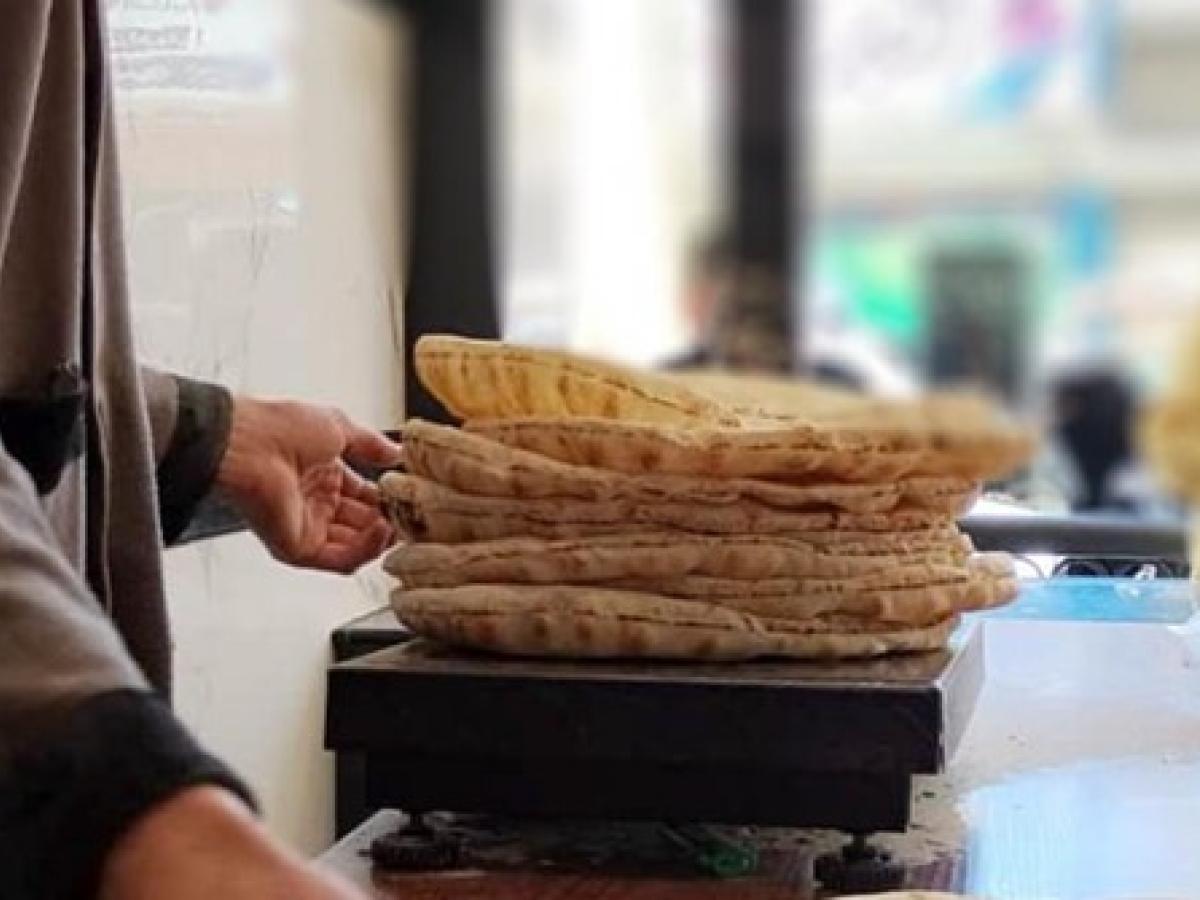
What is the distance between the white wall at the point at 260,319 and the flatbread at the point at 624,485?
76 mm

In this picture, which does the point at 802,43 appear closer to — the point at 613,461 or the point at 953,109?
the point at 953,109

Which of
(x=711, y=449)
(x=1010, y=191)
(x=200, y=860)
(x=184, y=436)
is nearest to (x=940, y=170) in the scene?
(x=1010, y=191)

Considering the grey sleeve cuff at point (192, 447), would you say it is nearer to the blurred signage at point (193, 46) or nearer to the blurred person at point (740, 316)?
the blurred signage at point (193, 46)

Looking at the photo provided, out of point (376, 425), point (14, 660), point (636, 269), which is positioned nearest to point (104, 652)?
point (14, 660)

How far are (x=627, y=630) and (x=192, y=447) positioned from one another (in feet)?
0.60

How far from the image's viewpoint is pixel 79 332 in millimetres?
655

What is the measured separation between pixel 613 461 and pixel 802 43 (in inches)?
14.2

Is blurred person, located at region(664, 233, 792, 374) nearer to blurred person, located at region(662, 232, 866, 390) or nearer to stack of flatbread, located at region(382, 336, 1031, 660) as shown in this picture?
blurred person, located at region(662, 232, 866, 390)

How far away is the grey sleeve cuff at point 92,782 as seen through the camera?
47cm

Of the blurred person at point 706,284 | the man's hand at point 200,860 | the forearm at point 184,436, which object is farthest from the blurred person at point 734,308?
the forearm at point 184,436

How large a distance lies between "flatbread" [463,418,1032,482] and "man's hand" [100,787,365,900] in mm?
251

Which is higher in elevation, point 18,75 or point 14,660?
point 18,75

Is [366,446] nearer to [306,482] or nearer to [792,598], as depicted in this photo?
[306,482]

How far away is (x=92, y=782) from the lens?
48 cm
